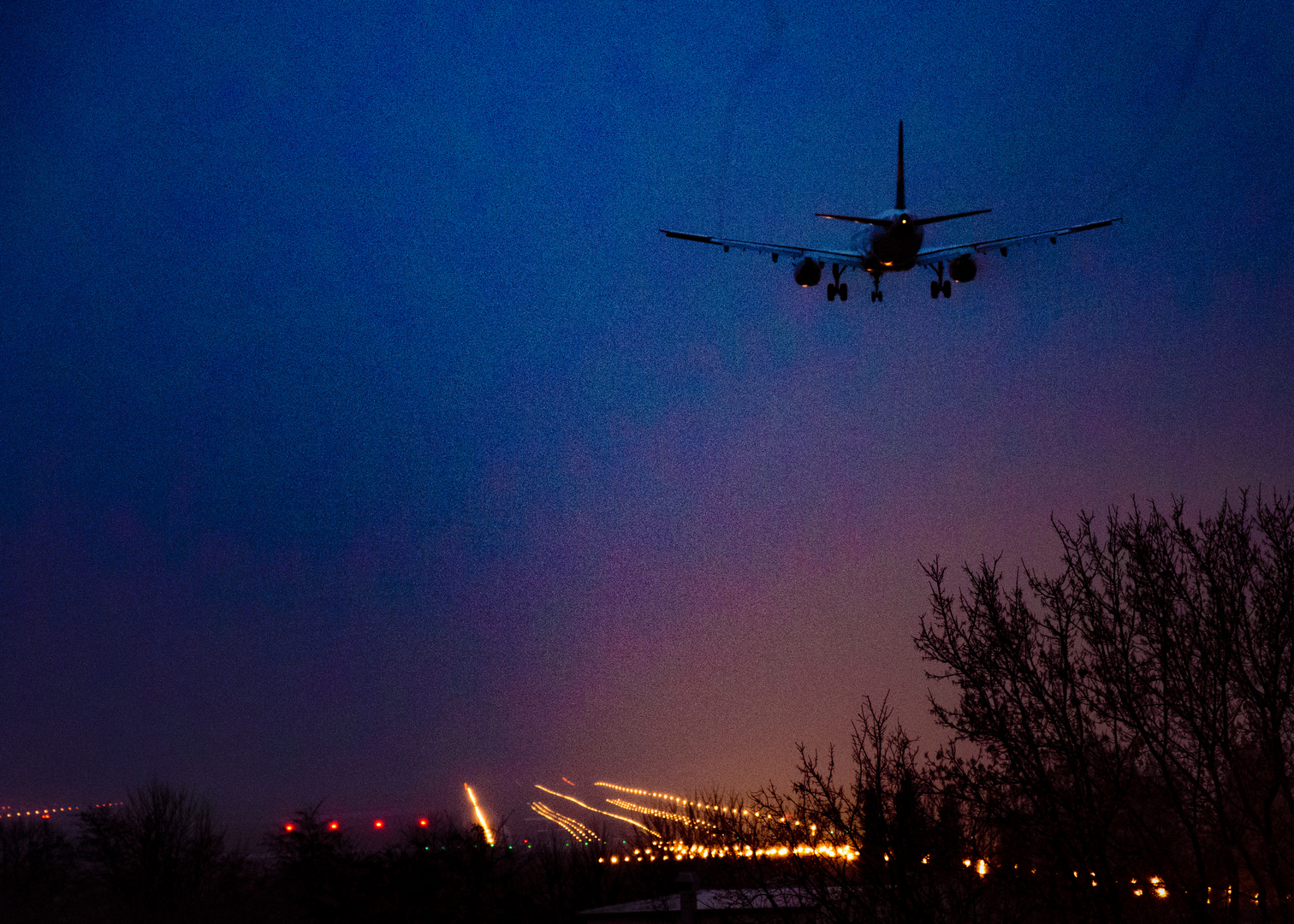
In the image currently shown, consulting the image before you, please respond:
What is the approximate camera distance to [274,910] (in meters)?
90.9

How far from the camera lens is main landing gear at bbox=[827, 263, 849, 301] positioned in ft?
143

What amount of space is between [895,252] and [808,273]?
3407mm

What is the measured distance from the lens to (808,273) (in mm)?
42344

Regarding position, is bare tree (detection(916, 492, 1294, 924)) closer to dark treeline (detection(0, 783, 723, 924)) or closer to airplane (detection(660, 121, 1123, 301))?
airplane (detection(660, 121, 1123, 301))

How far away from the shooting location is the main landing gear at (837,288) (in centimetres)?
4344

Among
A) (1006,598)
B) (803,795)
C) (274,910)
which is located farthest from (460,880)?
(274,910)

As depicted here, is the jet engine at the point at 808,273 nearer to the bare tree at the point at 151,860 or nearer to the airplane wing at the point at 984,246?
the airplane wing at the point at 984,246

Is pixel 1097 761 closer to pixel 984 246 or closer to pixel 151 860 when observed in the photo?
pixel 984 246

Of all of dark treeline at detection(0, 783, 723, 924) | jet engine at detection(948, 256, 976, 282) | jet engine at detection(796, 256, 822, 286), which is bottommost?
dark treeline at detection(0, 783, 723, 924)

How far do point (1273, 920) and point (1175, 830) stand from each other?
2.78m

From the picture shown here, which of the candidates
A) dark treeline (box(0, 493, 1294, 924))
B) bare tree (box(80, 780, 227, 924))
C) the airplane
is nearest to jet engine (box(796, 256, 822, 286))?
the airplane

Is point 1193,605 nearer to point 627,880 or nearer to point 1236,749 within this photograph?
point 1236,749

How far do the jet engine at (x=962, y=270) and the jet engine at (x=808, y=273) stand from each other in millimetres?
4951

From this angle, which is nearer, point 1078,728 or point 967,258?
point 1078,728
